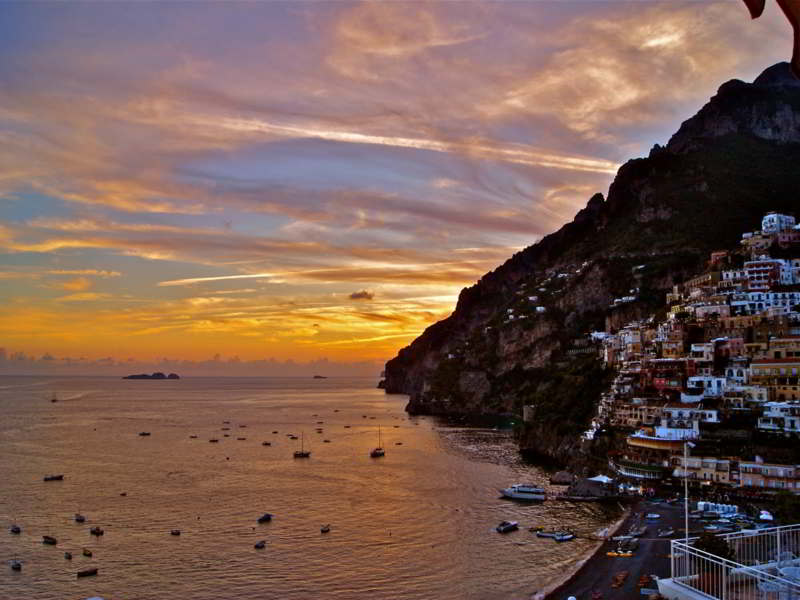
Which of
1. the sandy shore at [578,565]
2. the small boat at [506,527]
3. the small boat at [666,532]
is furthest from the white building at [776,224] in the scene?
the small boat at [506,527]

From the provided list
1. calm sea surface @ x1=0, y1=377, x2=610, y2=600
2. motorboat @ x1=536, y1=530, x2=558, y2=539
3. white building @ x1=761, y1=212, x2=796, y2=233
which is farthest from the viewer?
white building @ x1=761, y1=212, x2=796, y2=233

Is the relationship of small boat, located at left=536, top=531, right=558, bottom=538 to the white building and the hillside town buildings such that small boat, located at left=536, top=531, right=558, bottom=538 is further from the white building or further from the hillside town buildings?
the white building

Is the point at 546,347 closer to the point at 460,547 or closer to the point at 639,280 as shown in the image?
the point at 639,280

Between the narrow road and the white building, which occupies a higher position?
the white building

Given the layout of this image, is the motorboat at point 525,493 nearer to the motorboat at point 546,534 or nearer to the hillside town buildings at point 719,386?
the hillside town buildings at point 719,386

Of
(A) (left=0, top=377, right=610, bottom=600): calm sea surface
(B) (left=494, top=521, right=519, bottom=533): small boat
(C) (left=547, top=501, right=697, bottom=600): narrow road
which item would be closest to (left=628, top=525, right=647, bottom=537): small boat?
(C) (left=547, top=501, right=697, bottom=600): narrow road
